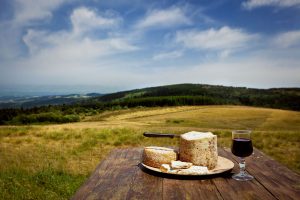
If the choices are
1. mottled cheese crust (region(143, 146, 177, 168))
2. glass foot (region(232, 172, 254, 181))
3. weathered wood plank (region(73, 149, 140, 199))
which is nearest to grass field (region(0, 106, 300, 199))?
weathered wood plank (region(73, 149, 140, 199))

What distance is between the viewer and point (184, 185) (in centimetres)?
295

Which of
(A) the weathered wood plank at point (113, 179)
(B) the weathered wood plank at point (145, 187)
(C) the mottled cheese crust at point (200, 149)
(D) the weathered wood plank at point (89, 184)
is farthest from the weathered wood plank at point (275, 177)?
(D) the weathered wood plank at point (89, 184)

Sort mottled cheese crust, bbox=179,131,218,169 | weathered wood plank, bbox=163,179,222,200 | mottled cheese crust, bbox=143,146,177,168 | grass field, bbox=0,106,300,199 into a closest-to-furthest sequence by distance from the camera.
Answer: weathered wood plank, bbox=163,179,222,200, mottled cheese crust, bbox=179,131,218,169, mottled cheese crust, bbox=143,146,177,168, grass field, bbox=0,106,300,199

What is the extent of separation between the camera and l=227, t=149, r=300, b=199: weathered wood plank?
2738mm

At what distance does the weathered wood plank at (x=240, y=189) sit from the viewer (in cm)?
265

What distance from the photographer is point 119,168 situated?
3.58 m

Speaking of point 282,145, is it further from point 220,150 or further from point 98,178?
point 98,178

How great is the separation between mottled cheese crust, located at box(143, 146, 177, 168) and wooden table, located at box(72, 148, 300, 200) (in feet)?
0.35

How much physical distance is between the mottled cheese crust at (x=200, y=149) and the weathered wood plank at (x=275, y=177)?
0.47 meters

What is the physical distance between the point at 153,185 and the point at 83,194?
25.1 inches

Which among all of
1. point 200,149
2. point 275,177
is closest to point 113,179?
point 200,149

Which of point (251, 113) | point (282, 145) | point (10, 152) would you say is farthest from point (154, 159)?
point (251, 113)

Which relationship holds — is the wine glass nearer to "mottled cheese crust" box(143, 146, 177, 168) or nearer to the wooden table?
the wooden table

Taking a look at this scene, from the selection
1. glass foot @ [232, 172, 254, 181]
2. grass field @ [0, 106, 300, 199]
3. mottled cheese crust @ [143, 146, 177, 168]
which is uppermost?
mottled cheese crust @ [143, 146, 177, 168]
